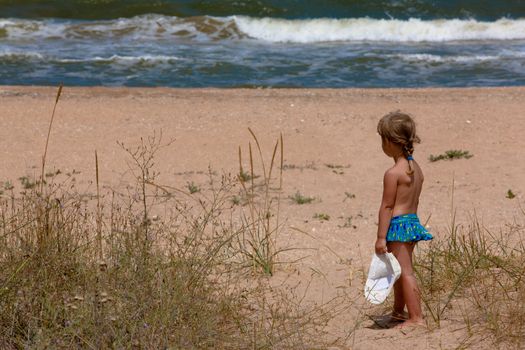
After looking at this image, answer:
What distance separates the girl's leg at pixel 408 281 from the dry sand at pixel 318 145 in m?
0.14

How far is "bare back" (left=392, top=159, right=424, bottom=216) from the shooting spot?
15.7 ft

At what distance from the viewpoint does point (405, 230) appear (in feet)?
15.8

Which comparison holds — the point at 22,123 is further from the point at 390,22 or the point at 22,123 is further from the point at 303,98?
the point at 390,22

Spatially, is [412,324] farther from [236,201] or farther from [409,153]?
[236,201]

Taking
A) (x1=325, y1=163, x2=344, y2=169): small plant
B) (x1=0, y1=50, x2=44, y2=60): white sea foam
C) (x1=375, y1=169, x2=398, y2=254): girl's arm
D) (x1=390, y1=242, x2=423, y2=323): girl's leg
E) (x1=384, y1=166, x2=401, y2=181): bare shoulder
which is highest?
(x1=384, y1=166, x2=401, y2=181): bare shoulder

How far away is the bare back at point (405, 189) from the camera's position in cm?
477

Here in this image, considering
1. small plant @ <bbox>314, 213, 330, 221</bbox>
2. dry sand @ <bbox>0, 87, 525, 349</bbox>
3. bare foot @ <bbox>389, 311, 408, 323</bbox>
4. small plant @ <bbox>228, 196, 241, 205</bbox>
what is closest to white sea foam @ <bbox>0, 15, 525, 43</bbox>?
dry sand @ <bbox>0, 87, 525, 349</bbox>

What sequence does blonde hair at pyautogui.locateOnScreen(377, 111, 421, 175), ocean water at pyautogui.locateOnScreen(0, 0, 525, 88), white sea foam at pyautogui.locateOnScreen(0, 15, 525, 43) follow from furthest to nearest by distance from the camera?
white sea foam at pyautogui.locateOnScreen(0, 15, 525, 43) < ocean water at pyautogui.locateOnScreen(0, 0, 525, 88) < blonde hair at pyautogui.locateOnScreen(377, 111, 421, 175)

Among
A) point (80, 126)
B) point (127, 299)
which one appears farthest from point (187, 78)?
point (127, 299)

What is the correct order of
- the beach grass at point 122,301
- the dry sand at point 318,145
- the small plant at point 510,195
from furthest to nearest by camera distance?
the small plant at point 510,195 < the dry sand at point 318,145 < the beach grass at point 122,301

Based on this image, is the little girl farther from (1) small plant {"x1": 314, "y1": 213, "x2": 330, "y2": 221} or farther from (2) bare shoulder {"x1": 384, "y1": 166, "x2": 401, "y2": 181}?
(1) small plant {"x1": 314, "y1": 213, "x2": 330, "y2": 221}

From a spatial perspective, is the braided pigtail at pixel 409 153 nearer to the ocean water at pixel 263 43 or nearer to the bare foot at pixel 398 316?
the bare foot at pixel 398 316

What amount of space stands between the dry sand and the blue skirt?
1.55 ft

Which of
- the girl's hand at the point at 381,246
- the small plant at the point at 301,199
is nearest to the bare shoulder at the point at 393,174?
the girl's hand at the point at 381,246
